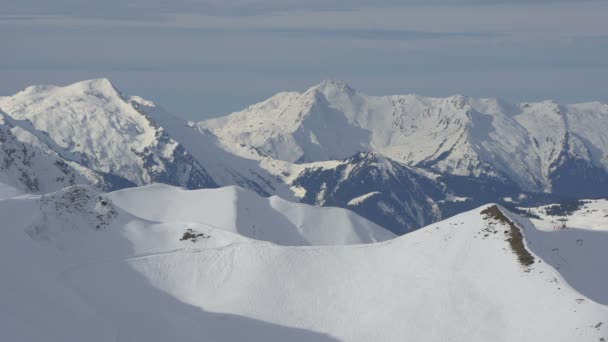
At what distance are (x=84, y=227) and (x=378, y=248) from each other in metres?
55.1

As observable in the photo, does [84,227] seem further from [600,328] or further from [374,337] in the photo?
[600,328]

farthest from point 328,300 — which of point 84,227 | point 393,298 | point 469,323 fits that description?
point 84,227

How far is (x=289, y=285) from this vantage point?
17088cm

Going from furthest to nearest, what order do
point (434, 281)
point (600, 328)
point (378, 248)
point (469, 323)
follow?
point (378, 248), point (434, 281), point (469, 323), point (600, 328)

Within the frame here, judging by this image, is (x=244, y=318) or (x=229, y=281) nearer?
(x=244, y=318)

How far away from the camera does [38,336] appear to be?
125m

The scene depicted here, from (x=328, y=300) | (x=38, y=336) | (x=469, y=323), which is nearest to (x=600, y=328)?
(x=469, y=323)

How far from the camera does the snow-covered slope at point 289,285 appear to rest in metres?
149

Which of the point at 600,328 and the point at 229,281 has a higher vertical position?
the point at 600,328

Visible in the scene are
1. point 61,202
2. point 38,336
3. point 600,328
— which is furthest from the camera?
point 61,202

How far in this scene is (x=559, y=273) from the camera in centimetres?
16150

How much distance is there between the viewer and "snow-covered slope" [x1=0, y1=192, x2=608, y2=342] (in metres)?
149

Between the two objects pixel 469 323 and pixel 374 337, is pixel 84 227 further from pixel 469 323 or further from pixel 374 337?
pixel 469 323

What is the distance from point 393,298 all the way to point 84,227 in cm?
6271
